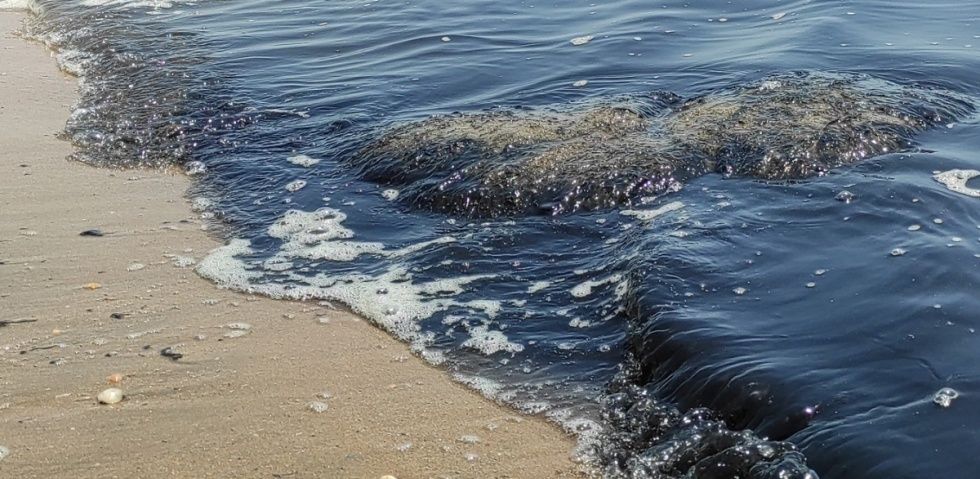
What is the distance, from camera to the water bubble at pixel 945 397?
367cm

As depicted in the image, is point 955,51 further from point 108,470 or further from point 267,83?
point 108,470

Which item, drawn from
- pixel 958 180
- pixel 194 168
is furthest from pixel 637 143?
pixel 194 168

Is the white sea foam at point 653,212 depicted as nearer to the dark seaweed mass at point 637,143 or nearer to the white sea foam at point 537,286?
the dark seaweed mass at point 637,143

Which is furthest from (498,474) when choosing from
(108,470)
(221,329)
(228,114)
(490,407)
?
(228,114)

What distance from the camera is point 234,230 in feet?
19.1

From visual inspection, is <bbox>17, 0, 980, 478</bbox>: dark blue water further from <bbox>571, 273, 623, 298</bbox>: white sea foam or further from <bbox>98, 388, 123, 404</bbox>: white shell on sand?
<bbox>98, 388, 123, 404</bbox>: white shell on sand

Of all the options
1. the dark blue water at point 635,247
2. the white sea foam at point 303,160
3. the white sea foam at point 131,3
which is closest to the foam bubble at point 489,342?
the dark blue water at point 635,247

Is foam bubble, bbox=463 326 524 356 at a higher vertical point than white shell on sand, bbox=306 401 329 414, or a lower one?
lower

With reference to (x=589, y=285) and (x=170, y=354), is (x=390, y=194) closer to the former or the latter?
(x=589, y=285)

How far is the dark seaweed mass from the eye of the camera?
5891mm

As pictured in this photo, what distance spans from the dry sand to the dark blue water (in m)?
0.22

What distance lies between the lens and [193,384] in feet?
13.7

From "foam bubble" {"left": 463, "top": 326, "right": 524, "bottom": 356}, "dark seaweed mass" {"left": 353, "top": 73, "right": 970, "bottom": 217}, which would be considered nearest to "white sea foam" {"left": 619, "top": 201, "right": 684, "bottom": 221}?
"dark seaweed mass" {"left": 353, "top": 73, "right": 970, "bottom": 217}

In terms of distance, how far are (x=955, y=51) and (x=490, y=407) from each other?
625 cm
